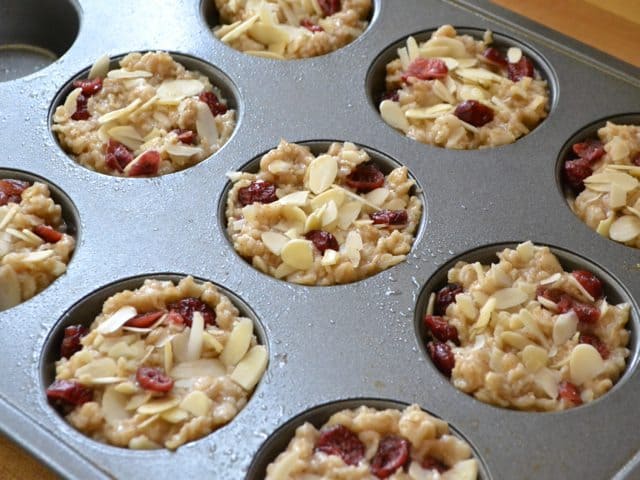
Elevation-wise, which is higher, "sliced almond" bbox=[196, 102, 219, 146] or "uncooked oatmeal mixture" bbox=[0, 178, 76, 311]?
"sliced almond" bbox=[196, 102, 219, 146]

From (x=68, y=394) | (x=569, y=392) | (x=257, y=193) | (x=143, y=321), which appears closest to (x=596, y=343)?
(x=569, y=392)

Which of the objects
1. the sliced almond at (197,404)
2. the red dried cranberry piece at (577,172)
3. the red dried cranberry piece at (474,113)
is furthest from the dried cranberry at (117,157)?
the red dried cranberry piece at (577,172)

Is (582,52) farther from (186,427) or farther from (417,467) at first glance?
(186,427)

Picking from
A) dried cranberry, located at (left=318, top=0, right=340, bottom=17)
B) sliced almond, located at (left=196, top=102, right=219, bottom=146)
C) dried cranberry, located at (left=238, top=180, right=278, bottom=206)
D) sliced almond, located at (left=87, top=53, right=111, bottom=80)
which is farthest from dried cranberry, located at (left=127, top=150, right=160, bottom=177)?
dried cranberry, located at (left=318, top=0, right=340, bottom=17)

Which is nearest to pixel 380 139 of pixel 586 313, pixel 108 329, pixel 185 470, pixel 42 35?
pixel 586 313

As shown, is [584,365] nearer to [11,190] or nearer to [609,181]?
[609,181]

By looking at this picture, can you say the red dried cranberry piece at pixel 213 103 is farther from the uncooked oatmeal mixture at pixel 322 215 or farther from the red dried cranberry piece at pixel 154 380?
the red dried cranberry piece at pixel 154 380

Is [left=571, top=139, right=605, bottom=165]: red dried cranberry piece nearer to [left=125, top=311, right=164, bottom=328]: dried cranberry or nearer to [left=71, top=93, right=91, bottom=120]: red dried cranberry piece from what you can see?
A: [left=125, top=311, right=164, bottom=328]: dried cranberry
